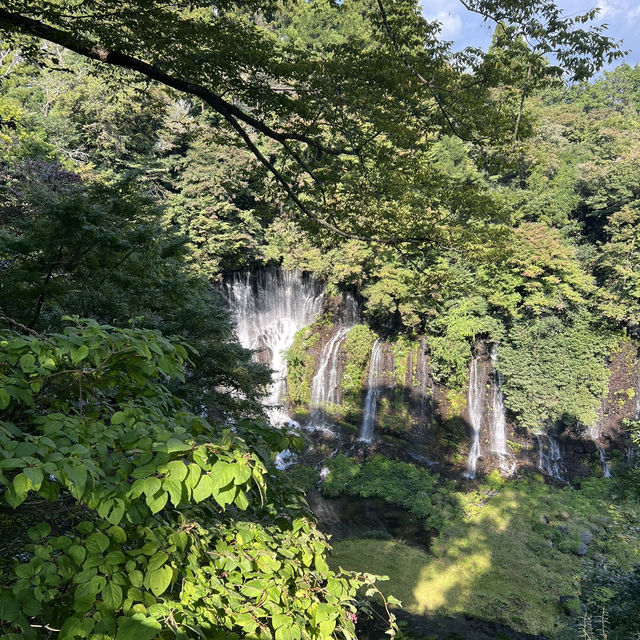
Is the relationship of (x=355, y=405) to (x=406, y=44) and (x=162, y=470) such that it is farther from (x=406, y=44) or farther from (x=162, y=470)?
(x=162, y=470)

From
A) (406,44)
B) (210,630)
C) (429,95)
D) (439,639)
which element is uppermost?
(406,44)

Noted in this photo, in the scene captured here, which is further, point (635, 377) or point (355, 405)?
point (355, 405)

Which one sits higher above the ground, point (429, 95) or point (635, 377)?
point (429, 95)

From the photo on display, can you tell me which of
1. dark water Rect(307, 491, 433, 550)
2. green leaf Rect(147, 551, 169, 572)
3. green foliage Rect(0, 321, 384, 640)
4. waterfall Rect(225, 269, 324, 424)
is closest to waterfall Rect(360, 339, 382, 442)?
dark water Rect(307, 491, 433, 550)

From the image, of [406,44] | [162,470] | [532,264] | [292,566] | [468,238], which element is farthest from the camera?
[532,264]

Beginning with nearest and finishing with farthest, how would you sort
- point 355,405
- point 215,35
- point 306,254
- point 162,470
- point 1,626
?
1. point 1,626
2. point 162,470
3. point 215,35
4. point 355,405
5. point 306,254

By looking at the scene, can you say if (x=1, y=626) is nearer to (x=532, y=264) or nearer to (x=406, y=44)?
(x=406, y=44)

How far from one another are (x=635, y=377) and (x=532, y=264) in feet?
17.7

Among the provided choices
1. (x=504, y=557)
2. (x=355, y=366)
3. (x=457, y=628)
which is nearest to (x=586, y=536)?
(x=504, y=557)

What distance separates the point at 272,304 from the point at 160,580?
18.7 metres

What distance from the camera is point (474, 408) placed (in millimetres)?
16594

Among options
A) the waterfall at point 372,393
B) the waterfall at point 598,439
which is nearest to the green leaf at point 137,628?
the waterfall at point 372,393

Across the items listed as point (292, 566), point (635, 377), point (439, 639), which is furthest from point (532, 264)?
point (292, 566)

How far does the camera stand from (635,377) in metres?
15.7
